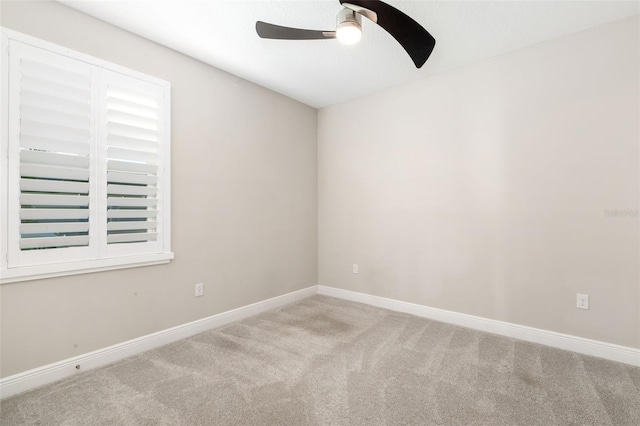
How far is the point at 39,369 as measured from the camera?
1.92 metres

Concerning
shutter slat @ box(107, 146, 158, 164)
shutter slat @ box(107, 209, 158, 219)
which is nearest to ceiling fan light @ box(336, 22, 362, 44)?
shutter slat @ box(107, 146, 158, 164)

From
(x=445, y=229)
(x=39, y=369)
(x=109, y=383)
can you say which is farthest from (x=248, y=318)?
(x=445, y=229)

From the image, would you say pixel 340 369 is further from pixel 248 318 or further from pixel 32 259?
pixel 32 259

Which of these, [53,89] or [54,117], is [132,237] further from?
[53,89]

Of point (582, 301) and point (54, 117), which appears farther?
point (582, 301)

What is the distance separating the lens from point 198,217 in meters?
2.78

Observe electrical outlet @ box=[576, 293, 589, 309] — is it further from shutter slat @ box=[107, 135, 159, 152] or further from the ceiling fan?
shutter slat @ box=[107, 135, 159, 152]

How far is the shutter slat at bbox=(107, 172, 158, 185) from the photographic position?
2.24 m

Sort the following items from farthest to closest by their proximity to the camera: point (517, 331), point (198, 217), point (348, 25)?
1. point (198, 217)
2. point (517, 331)
3. point (348, 25)

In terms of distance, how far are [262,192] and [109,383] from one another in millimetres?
2098

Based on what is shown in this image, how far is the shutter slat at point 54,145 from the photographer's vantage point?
6.19 ft

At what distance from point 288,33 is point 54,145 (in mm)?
1721

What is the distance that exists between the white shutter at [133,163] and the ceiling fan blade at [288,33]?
3.94ft

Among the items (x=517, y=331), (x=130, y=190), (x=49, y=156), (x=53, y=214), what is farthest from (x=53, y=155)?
(x=517, y=331)
